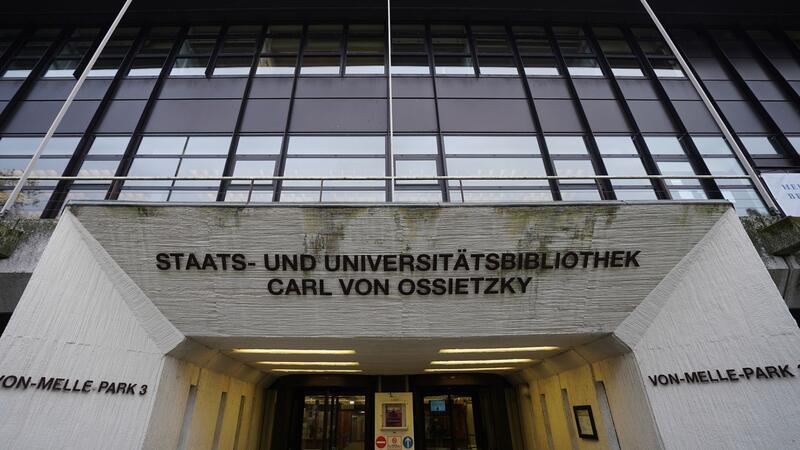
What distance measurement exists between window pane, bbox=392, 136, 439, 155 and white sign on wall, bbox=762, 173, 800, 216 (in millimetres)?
7873

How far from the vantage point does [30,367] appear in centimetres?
507

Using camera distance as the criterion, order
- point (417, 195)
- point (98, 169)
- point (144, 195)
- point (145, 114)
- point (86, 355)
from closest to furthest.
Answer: point (86, 355)
point (144, 195)
point (417, 195)
point (98, 169)
point (145, 114)

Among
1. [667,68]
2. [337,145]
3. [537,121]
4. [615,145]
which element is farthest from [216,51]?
[667,68]

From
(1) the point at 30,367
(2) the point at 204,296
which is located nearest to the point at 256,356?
(2) the point at 204,296

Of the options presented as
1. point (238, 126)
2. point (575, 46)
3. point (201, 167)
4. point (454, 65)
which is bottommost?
point (201, 167)

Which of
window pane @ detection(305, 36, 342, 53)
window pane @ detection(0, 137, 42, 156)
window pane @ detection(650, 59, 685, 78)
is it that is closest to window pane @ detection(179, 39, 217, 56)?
window pane @ detection(305, 36, 342, 53)

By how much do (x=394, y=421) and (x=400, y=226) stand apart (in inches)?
305

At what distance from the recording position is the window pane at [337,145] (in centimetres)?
960

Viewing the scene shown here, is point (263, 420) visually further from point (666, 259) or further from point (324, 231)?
point (666, 259)

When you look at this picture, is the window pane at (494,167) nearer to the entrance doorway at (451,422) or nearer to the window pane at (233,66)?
the window pane at (233,66)

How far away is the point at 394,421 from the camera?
35.9 feet

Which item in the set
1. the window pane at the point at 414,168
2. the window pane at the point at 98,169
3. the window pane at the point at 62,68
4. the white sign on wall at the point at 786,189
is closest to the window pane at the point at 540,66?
A: the window pane at the point at 414,168

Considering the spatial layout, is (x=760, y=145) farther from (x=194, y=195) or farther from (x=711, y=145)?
(x=194, y=195)

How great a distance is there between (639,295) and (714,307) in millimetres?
1046
